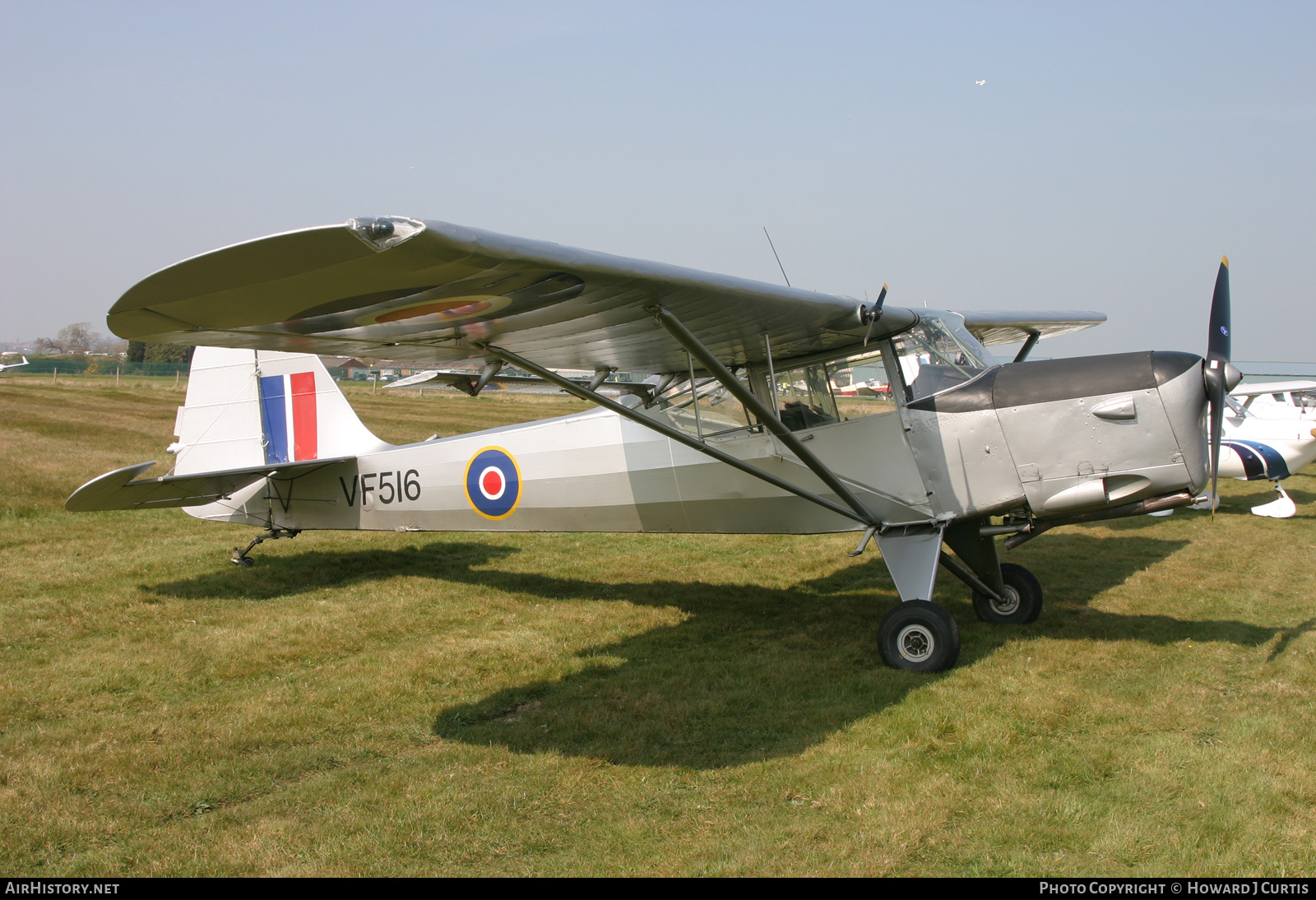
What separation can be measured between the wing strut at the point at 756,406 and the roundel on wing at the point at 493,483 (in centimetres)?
264

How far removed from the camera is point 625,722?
468 cm

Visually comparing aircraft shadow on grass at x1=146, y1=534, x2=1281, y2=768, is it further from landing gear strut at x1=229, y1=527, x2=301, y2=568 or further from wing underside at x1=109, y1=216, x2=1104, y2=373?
wing underside at x1=109, y1=216, x2=1104, y2=373

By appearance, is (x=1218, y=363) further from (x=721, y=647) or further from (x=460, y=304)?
(x=460, y=304)

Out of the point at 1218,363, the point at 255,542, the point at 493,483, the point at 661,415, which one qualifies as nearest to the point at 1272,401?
the point at 1218,363

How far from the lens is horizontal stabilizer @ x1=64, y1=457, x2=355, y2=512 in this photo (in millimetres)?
6805

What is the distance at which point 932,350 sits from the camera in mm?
6129

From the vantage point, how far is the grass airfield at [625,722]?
3355 mm

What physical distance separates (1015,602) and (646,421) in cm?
347

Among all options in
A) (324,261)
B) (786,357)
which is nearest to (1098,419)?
(786,357)

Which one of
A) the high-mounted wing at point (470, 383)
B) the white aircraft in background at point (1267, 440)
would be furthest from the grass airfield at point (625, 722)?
the white aircraft in background at point (1267, 440)

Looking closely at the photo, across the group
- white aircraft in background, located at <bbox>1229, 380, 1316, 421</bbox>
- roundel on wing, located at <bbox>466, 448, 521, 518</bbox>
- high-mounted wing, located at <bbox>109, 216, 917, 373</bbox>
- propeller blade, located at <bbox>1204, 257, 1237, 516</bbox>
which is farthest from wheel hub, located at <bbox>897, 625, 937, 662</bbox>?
white aircraft in background, located at <bbox>1229, 380, 1316, 421</bbox>

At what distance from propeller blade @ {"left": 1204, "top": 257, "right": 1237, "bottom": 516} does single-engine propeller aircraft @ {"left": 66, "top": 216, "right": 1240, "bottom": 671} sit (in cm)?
2
